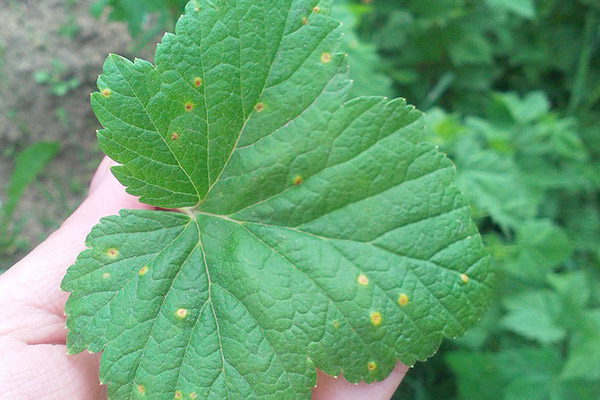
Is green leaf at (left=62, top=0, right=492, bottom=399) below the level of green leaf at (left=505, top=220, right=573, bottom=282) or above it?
above

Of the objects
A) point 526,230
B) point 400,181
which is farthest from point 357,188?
point 526,230

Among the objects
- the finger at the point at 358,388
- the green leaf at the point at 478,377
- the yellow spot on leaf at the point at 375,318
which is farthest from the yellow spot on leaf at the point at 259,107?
the green leaf at the point at 478,377

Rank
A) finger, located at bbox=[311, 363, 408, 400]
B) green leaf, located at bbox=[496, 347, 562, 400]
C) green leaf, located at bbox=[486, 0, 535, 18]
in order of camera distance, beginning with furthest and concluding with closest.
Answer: green leaf, located at bbox=[486, 0, 535, 18]
green leaf, located at bbox=[496, 347, 562, 400]
finger, located at bbox=[311, 363, 408, 400]

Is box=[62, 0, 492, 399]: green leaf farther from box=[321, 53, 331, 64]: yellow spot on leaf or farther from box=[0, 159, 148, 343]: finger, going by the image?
box=[0, 159, 148, 343]: finger

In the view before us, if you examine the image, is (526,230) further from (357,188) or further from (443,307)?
(357,188)

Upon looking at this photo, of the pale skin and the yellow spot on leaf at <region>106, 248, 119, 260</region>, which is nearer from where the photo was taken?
the yellow spot on leaf at <region>106, 248, 119, 260</region>

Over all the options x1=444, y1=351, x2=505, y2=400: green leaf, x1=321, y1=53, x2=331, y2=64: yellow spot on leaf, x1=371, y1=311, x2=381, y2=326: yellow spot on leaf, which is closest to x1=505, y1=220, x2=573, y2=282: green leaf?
x1=444, y1=351, x2=505, y2=400: green leaf

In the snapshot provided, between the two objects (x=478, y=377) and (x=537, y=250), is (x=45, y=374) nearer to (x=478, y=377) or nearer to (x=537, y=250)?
(x=478, y=377)
